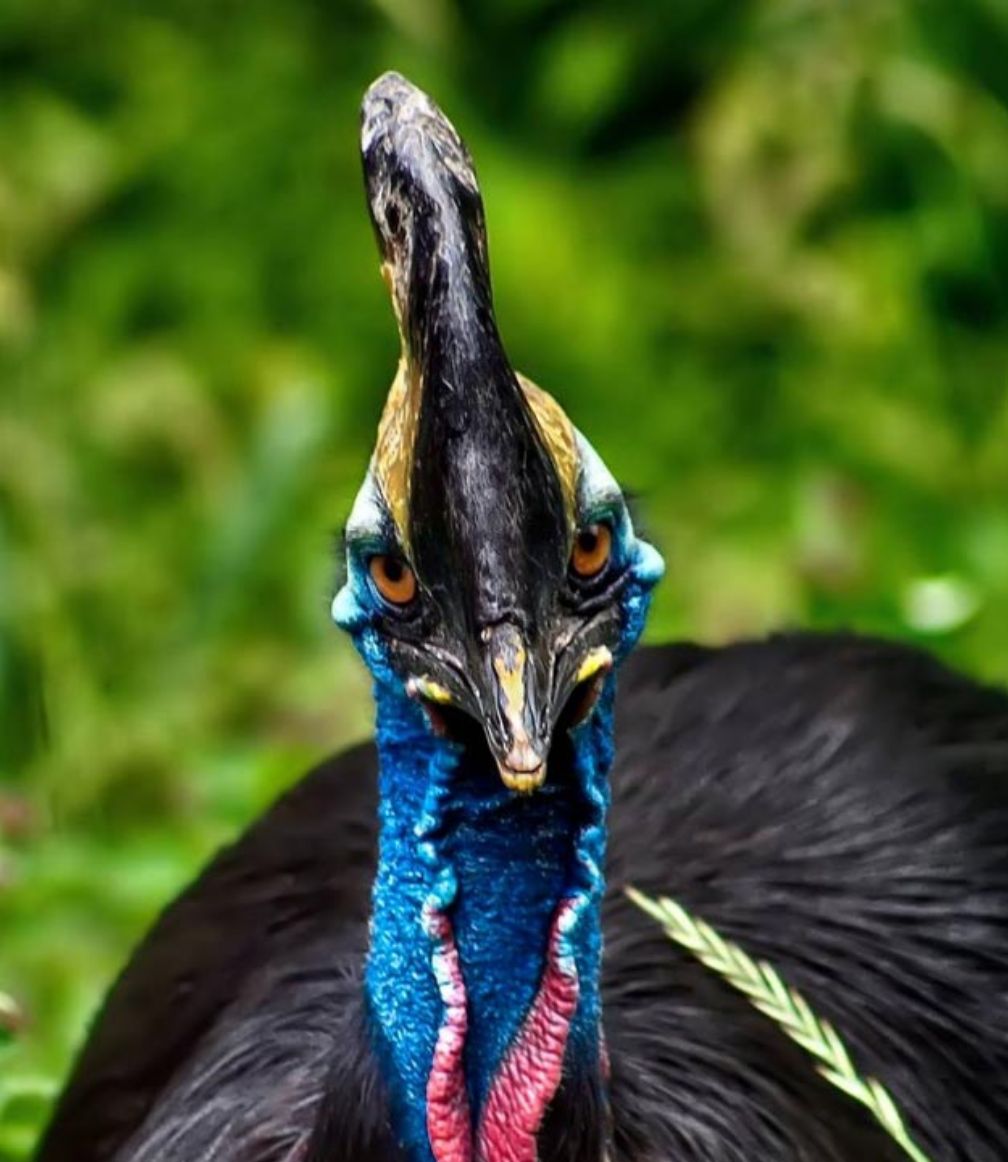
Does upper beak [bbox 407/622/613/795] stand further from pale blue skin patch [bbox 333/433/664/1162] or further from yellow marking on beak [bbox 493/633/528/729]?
pale blue skin patch [bbox 333/433/664/1162]

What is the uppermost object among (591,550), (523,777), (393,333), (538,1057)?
(393,333)

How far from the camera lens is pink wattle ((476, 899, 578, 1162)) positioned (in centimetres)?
258

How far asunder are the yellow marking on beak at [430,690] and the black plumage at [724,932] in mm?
381

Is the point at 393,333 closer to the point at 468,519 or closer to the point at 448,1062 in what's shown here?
the point at 448,1062

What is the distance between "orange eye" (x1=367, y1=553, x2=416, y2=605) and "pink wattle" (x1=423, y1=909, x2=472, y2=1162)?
0.87ft

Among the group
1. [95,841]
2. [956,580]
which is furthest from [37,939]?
[956,580]

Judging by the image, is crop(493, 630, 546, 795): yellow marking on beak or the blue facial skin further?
the blue facial skin

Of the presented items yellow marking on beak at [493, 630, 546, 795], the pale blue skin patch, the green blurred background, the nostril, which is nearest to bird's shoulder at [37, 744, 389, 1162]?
the pale blue skin patch

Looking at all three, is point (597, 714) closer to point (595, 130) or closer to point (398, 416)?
point (398, 416)

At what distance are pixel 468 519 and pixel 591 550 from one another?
148 mm

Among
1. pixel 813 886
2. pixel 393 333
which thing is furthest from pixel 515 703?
pixel 393 333

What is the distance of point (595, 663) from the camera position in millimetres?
2496

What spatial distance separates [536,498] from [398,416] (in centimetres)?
14

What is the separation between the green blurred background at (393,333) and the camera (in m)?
5.53
